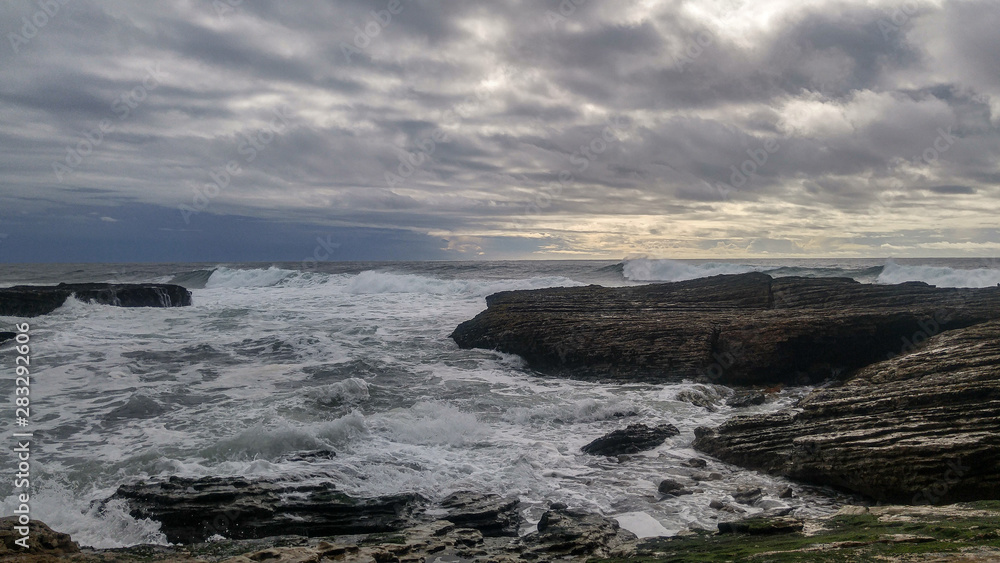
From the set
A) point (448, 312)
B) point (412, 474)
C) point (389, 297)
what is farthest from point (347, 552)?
point (389, 297)

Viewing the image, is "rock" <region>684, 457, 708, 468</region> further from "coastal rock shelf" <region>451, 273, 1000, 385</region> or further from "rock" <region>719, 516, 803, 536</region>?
"coastal rock shelf" <region>451, 273, 1000, 385</region>

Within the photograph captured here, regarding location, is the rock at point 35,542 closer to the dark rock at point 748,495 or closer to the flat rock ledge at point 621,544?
the flat rock ledge at point 621,544

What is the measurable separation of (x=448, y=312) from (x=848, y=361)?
20.2 m

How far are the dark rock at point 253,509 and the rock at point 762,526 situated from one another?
4.02 metres

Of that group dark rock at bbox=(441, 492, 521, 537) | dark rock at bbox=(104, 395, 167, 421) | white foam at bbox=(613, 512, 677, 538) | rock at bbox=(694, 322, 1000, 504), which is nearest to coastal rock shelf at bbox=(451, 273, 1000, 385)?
rock at bbox=(694, 322, 1000, 504)

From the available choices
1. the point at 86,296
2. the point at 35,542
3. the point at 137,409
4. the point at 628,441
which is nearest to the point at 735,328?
the point at 628,441

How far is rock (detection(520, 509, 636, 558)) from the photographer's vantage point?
6.70 meters

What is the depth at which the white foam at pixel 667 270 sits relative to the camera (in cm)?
5897

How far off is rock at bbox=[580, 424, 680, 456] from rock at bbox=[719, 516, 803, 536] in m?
3.95

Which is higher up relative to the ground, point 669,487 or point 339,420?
point 339,420

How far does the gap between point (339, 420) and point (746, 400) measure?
31.8 ft

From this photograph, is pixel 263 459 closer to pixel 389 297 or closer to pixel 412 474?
pixel 412 474

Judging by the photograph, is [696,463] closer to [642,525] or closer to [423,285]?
[642,525]

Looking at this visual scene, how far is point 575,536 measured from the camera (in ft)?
23.2
